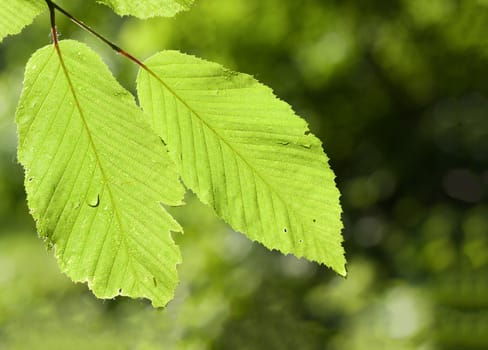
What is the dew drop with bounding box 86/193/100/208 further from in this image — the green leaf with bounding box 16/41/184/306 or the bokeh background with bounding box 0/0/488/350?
the bokeh background with bounding box 0/0/488/350

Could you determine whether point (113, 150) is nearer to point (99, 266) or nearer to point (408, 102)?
point (99, 266)

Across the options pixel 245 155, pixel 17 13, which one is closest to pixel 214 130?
pixel 245 155

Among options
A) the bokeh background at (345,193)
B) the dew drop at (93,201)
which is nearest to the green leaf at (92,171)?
the dew drop at (93,201)

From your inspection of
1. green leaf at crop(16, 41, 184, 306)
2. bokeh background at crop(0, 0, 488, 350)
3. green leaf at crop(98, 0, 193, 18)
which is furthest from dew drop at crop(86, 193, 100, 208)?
bokeh background at crop(0, 0, 488, 350)

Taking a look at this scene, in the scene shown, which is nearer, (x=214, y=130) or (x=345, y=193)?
(x=214, y=130)

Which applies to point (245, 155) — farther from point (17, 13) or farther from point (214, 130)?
point (17, 13)

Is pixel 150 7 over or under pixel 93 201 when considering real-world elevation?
over

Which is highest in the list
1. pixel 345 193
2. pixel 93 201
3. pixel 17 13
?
pixel 345 193
